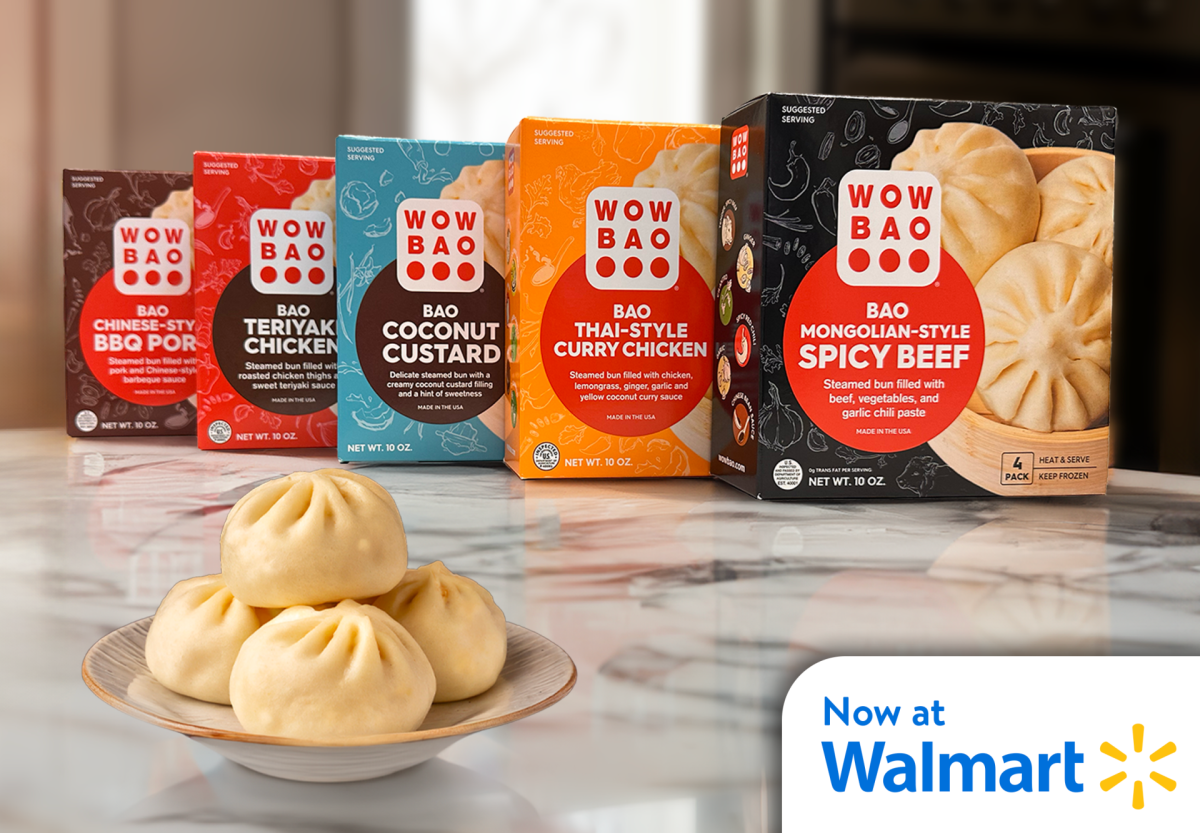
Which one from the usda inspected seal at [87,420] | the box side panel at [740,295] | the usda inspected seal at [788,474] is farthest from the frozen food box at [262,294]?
the usda inspected seal at [788,474]

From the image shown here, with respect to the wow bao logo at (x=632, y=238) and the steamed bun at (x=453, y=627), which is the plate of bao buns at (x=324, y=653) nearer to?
the steamed bun at (x=453, y=627)

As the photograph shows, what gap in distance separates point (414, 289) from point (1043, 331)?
72 cm

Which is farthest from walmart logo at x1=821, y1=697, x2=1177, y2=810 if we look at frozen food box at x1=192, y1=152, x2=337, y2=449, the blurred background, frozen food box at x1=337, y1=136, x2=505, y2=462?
the blurred background

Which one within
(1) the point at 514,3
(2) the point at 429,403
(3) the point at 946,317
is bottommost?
(2) the point at 429,403

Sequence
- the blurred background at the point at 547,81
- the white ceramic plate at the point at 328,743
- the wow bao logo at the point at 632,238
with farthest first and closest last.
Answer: the blurred background at the point at 547,81 < the wow bao logo at the point at 632,238 < the white ceramic plate at the point at 328,743

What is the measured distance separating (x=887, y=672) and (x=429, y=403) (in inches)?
35.5

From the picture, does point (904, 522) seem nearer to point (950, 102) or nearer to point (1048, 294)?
point (1048, 294)

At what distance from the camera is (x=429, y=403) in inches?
52.5

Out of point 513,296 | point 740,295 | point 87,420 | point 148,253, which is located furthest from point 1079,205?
point 87,420

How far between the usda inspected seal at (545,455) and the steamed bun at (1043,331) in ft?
1.56

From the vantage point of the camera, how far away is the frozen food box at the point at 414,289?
1.31 meters

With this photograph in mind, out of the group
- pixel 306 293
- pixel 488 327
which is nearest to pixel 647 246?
pixel 488 327

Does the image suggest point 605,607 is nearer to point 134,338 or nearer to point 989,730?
point 989,730

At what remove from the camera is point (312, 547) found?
0.51m
